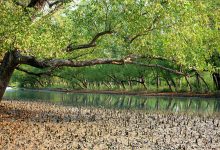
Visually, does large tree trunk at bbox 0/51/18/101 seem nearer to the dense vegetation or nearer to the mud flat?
the dense vegetation

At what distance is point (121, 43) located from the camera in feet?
69.0

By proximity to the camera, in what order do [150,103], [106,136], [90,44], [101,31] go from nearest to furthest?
[106,136] → [101,31] → [90,44] → [150,103]

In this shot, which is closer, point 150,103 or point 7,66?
point 7,66

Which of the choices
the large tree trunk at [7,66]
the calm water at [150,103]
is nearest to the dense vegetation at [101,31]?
the large tree trunk at [7,66]

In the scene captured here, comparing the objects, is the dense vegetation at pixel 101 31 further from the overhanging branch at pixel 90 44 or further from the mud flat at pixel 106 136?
the mud flat at pixel 106 136

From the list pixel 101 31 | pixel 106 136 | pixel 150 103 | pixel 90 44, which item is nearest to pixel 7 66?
pixel 90 44

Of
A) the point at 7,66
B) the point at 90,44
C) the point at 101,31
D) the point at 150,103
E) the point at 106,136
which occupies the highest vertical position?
the point at 101,31

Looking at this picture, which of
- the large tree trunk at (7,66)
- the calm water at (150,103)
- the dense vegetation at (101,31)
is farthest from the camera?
the calm water at (150,103)

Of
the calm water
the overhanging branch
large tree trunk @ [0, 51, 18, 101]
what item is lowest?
the calm water

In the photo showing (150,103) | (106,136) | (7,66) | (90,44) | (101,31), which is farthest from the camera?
(150,103)

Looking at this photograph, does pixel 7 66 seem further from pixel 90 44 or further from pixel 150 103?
pixel 150 103

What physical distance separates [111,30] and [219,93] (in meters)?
42.3

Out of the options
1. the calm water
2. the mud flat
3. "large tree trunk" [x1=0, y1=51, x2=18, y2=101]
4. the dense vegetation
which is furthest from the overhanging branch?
the calm water

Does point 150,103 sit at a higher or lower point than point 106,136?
higher
